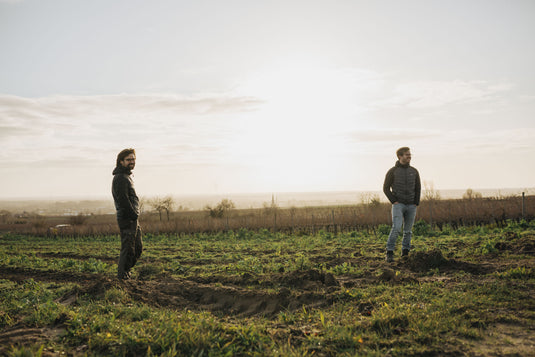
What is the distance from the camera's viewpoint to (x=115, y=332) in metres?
3.68

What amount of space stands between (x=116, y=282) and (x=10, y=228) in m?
41.1

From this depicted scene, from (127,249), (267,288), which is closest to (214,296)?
(267,288)

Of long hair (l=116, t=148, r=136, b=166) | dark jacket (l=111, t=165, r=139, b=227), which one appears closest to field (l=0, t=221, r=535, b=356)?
dark jacket (l=111, t=165, r=139, b=227)

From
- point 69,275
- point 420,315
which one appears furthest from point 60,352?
point 69,275

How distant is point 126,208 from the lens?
6184 mm

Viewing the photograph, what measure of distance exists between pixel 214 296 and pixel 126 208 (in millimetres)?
2217

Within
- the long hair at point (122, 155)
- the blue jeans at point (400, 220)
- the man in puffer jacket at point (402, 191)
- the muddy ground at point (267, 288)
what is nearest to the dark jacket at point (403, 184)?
the man in puffer jacket at point (402, 191)

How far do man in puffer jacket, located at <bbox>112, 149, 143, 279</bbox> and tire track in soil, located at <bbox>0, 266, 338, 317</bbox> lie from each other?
508 mm

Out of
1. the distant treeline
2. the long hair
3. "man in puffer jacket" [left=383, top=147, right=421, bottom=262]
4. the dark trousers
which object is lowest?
the distant treeline

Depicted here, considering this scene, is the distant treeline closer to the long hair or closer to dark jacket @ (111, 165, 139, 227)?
dark jacket @ (111, 165, 139, 227)

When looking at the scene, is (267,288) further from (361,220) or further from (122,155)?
(361,220)

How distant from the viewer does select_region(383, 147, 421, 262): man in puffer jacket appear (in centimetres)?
742

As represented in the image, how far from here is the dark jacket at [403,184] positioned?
747cm

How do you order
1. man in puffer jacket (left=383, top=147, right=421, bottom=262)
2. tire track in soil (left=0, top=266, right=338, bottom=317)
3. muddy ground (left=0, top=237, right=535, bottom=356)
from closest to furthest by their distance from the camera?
muddy ground (left=0, top=237, right=535, bottom=356) → tire track in soil (left=0, top=266, right=338, bottom=317) → man in puffer jacket (left=383, top=147, right=421, bottom=262)
